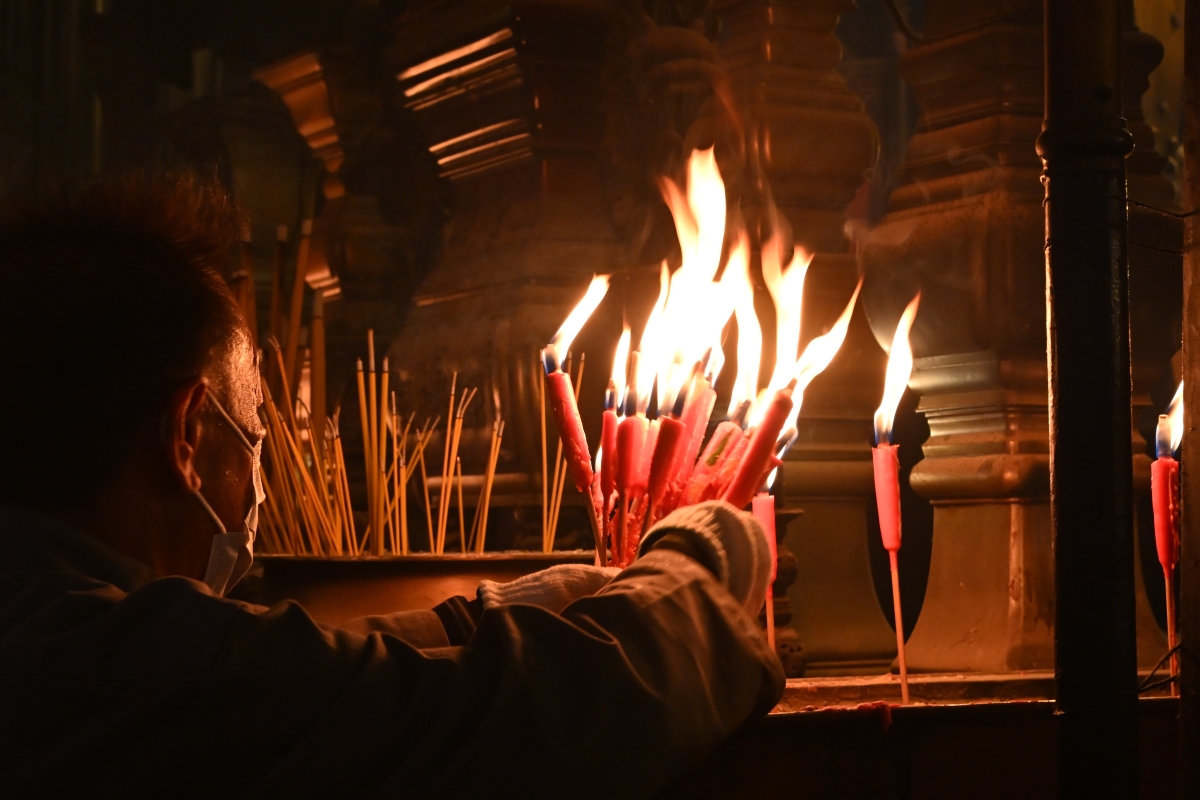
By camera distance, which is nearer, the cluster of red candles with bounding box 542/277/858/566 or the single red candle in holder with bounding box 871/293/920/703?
the cluster of red candles with bounding box 542/277/858/566

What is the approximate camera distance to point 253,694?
1.44 m

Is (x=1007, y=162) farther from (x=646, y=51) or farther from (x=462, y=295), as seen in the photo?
(x=462, y=295)

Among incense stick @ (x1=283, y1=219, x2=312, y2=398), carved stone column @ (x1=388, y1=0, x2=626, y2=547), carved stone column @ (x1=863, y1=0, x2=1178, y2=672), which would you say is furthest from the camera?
carved stone column @ (x1=388, y1=0, x2=626, y2=547)

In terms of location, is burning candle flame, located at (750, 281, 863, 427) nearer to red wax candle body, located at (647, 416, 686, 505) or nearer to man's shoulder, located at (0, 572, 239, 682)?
red wax candle body, located at (647, 416, 686, 505)

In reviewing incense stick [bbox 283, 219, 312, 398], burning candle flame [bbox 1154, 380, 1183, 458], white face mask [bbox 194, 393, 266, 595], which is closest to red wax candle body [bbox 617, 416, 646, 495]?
white face mask [bbox 194, 393, 266, 595]

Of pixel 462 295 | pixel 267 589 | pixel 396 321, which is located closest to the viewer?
pixel 267 589

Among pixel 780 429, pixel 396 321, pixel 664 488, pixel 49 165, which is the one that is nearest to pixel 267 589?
pixel 664 488

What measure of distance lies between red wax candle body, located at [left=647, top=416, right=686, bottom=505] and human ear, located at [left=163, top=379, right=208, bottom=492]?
560mm

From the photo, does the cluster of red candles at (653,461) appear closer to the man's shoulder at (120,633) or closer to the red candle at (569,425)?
the red candle at (569,425)

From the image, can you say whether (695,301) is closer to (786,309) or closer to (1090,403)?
(786,309)

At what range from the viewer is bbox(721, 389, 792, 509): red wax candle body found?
1844mm

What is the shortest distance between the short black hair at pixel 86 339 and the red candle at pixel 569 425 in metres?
0.48

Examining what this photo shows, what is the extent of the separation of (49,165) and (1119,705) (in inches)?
312

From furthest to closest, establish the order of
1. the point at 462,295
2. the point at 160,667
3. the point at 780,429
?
the point at 462,295
the point at 780,429
the point at 160,667
